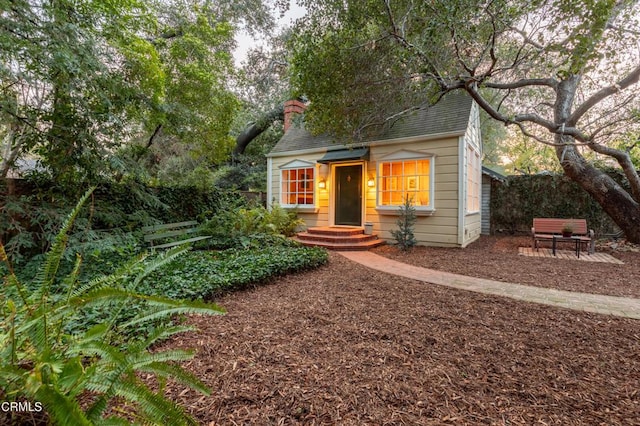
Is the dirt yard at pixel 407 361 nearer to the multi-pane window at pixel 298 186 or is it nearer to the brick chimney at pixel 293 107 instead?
the multi-pane window at pixel 298 186

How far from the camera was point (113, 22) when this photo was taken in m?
5.21

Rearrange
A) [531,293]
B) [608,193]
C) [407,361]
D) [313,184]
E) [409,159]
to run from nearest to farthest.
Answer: [407,361]
[531,293]
[608,193]
[409,159]
[313,184]

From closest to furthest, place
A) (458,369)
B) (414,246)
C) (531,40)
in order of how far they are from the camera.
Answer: (458,369), (531,40), (414,246)

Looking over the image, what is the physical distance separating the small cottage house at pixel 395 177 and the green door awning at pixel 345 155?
17 mm

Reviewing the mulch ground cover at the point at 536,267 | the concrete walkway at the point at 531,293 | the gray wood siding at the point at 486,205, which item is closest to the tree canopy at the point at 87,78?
the concrete walkway at the point at 531,293

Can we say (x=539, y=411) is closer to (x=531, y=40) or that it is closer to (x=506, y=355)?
(x=506, y=355)

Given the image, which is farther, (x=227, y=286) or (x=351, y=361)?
(x=227, y=286)

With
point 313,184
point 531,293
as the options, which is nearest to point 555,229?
point 531,293

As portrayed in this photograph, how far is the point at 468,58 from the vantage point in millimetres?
6082

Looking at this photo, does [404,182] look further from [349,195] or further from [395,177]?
[349,195]

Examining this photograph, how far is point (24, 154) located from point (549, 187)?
12973 mm

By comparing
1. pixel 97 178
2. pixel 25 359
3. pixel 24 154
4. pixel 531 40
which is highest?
→ pixel 531 40

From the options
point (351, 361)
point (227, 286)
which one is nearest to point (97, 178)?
point (227, 286)

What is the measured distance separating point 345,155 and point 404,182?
6.08 feet
